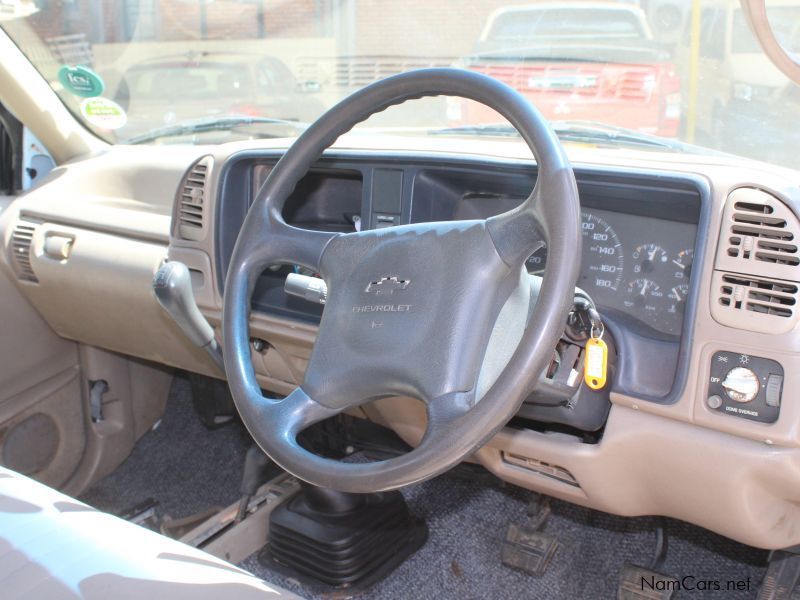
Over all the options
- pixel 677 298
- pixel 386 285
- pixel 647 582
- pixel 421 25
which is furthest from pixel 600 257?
pixel 421 25

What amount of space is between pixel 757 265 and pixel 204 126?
177 cm

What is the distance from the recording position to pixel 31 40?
8.20 ft

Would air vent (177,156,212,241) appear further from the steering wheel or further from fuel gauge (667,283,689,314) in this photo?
fuel gauge (667,283,689,314)

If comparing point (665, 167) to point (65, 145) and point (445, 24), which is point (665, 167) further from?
point (65, 145)

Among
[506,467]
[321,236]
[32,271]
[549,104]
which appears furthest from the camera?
[32,271]

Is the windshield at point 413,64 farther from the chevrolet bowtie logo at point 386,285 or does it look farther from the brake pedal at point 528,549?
the brake pedal at point 528,549

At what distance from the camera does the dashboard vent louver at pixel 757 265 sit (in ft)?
4.09

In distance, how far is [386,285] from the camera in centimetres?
116

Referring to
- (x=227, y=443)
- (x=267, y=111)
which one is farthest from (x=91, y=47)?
(x=227, y=443)

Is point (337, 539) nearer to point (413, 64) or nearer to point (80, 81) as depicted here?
point (413, 64)

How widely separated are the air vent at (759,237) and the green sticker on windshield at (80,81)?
77.9 inches

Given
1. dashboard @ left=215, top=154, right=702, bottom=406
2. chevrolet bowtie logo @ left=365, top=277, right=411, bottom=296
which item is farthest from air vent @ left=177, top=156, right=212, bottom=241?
chevrolet bowtie logo @ left=365, top=277, right=411, bottom=296

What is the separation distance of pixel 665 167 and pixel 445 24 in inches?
55.2

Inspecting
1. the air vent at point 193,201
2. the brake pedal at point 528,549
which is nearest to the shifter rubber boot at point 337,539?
the brake pedal at point 528,549
